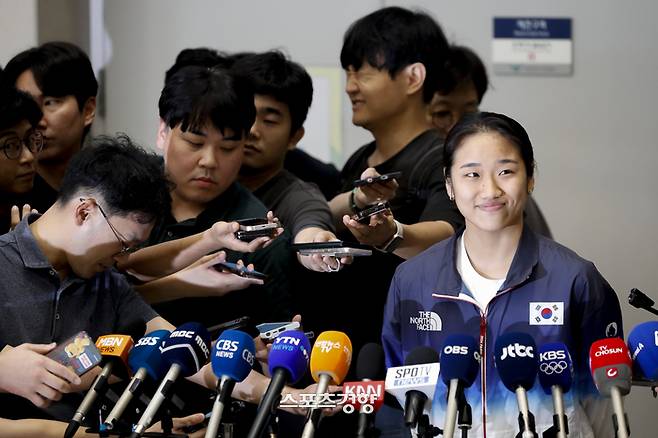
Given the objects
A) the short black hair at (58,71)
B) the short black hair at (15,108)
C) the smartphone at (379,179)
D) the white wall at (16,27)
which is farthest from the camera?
the white wall at (16,27)

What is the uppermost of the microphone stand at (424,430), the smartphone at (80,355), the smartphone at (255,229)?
the smartphone at (255,229)

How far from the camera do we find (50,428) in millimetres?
2488

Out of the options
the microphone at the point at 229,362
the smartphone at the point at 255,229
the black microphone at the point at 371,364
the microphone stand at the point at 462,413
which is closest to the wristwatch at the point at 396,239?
the smartphone at the point at 255,229

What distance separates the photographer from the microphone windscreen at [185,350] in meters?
2.25

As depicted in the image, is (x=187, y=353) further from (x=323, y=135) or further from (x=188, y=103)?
(x=323, y=135)

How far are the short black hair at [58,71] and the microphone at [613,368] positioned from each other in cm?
213

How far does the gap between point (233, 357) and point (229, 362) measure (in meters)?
0.01

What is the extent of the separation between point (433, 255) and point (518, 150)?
34 centimetres

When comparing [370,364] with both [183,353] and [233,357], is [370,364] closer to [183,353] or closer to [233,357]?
[233,357]

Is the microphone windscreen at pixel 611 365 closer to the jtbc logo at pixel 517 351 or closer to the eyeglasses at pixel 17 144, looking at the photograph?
the jtbc logo at pixel 517 351

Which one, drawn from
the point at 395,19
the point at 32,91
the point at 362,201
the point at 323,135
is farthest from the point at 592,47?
the point at 32,91

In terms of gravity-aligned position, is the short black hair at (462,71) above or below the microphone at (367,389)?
above

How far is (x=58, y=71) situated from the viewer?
3658 millimetres

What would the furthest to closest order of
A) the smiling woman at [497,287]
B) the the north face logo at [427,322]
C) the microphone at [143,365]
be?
the the north face logo at [427,322] → the smiling woman at [497,287] → the microphone at [143,365]
